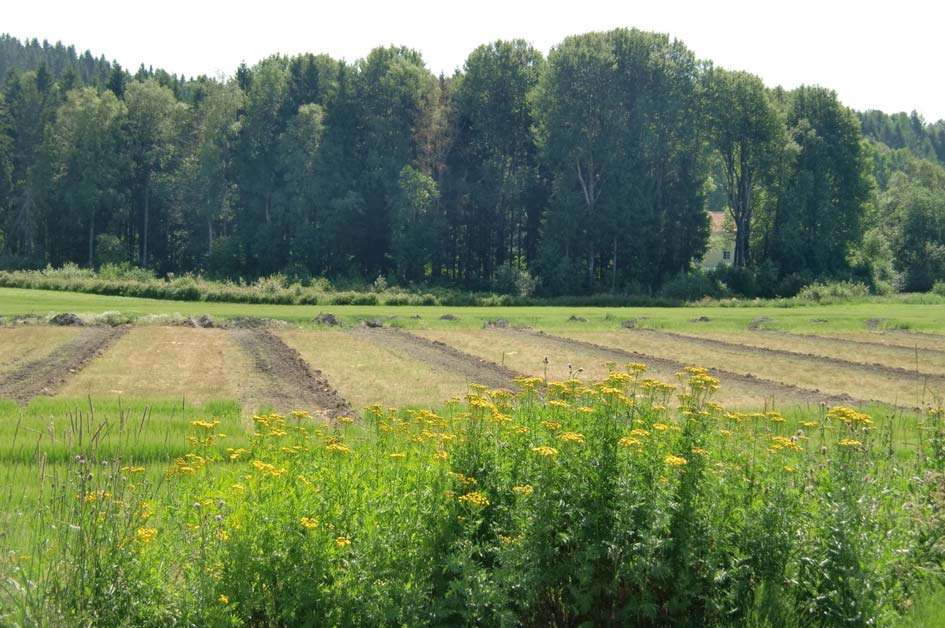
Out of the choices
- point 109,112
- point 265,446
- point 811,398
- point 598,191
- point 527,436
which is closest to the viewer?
point 527,436

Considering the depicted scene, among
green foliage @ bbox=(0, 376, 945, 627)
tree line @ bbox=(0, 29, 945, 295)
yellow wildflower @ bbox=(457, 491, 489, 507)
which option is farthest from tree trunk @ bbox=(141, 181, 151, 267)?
yellow wildflower @ bbox=(457, 491, 489, 507)

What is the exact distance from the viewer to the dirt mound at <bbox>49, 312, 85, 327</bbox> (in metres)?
35.8

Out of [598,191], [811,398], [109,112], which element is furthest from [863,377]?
[109,112]

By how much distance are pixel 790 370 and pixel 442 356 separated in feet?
34.5

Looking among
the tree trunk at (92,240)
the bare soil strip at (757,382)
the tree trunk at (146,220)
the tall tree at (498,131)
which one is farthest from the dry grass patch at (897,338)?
the tree trunk at (92,240)

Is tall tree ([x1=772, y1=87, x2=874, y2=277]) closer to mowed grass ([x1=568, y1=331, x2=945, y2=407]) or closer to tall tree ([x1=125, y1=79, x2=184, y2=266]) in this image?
mowed grass ([x1=568, y1=331, x2=945, y2=407])

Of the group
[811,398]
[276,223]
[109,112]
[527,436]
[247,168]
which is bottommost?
[811,398]

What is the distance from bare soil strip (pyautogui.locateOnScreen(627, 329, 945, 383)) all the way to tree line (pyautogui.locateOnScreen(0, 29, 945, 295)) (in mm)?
33280

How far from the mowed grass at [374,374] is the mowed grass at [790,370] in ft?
28.7

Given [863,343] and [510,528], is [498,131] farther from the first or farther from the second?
[510,528]

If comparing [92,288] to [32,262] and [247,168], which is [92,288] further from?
[32,262]

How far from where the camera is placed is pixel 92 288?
60844mm

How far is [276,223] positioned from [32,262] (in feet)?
89.0

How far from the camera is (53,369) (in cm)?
2147
